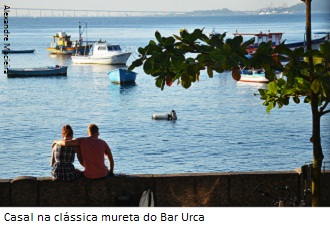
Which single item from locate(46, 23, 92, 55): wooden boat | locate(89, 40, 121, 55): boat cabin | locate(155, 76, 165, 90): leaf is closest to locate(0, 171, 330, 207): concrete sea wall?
locate(155, 76, 165, 90): leaf

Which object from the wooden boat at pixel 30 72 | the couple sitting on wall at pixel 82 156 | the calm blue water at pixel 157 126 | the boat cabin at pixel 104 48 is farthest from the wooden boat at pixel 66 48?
the couple sitting on wall at pixel 82 156

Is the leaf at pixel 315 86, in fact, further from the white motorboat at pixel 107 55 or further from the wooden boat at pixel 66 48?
the wooden boat at pixel 66 48

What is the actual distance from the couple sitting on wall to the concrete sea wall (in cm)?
8

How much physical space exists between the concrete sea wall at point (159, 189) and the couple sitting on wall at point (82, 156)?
0.08 metres

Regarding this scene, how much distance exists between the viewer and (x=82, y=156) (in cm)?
877

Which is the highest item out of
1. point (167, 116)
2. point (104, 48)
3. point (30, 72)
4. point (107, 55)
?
point (104, 48)

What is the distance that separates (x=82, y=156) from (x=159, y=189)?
0.86 meters

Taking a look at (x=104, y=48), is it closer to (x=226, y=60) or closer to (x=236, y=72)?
(x=236, y=72)

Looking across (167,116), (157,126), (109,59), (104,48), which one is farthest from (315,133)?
(104,48)

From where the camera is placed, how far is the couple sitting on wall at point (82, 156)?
28.3 ft

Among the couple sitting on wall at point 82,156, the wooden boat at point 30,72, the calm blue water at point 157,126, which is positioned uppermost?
the couple sitting on wall at point 82,156

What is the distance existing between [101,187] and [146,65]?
271 cm
